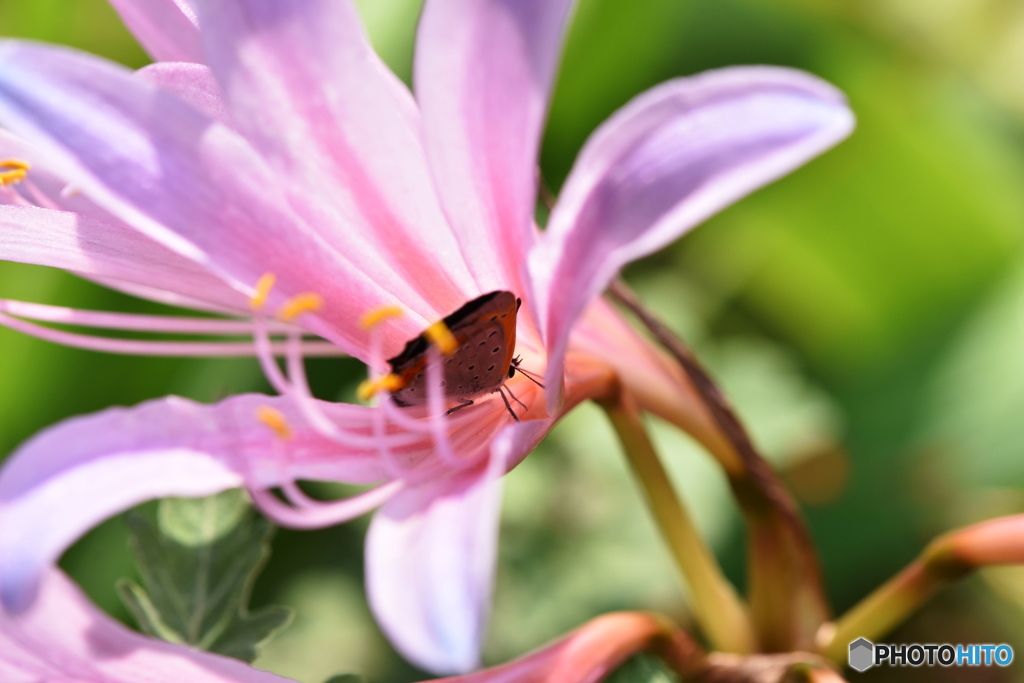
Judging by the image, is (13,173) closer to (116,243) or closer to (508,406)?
(116,243)

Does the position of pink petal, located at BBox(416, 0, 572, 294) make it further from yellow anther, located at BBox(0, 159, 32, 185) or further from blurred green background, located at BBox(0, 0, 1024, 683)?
blurred green background, located at BBox(0, 0, 1024, 683)

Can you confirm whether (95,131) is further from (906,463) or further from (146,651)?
(906,463)

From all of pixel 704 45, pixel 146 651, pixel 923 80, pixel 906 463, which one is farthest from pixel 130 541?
pixel 923 80

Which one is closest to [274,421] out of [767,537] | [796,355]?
[767,537]

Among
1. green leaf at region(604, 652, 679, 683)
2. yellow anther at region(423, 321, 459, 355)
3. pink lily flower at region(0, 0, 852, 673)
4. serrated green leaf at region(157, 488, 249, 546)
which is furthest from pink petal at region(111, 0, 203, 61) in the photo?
green leaf at region(604, 652, 679, 683)

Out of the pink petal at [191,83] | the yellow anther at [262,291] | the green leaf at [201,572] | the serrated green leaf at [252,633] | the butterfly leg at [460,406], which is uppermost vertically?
the pink petal at [191,83]

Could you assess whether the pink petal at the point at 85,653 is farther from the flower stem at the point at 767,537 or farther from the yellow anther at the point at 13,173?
the flower stem at the point at 767,537

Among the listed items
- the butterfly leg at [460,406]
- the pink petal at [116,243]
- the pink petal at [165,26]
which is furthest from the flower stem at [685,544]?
the pink petal at [165,26]
